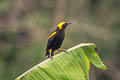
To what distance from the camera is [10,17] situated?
2053 cm

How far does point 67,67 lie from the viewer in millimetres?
4855

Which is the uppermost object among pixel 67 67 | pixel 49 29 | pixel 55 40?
pixel 67 67

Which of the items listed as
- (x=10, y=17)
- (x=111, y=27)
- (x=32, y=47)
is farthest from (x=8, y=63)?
(x=111, y=27)

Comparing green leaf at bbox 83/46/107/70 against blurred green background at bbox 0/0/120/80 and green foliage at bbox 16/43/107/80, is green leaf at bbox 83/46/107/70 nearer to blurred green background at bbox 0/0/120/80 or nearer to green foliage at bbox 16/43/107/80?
green foliage at bbox 16/43/107/80

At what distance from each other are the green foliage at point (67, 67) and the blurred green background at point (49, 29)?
36.6 ft


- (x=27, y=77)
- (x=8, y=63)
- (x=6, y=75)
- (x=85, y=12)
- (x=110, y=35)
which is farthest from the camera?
(x=85, y=12)

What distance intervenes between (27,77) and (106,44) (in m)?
14.8

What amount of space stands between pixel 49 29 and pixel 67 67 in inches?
539

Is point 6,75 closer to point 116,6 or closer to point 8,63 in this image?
point 8,63

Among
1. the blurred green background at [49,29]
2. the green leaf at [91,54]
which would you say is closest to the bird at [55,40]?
the green leaf at [91,54]

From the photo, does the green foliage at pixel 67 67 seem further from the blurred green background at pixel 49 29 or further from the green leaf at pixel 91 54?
the blurred green background at pixel 49 29

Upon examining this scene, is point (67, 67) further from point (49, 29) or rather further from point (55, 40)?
point (49, 29)

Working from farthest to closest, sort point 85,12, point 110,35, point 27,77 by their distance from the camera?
point 85,12
point 110,35
point 27,77

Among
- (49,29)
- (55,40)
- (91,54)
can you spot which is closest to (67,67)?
(91,54)
